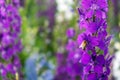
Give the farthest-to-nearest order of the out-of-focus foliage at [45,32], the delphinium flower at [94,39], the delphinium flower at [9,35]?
the out-of-focus foliage at [45,32] → the delphinium flower at [9,35] → the delphinium flower at [94,39]

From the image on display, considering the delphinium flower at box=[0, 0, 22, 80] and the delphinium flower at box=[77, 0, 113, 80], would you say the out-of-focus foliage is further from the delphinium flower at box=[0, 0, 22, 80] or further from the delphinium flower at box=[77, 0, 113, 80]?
the delphinium flower at box=[77, 0, 113, 80]

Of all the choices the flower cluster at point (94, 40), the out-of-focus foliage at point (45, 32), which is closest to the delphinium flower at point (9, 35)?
the out-of-focus foliage at point (45, 32)

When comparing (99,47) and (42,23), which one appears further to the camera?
(42,23)

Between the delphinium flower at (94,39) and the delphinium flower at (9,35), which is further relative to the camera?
the delphinium flower at (9,35)

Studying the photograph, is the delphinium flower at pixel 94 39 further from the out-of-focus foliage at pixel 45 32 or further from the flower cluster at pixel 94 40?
the out-of-focus foliage at pixel 45 32

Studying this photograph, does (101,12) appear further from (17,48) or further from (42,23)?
(42,23)

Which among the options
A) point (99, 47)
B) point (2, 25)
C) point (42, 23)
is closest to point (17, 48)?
point (2, 25)

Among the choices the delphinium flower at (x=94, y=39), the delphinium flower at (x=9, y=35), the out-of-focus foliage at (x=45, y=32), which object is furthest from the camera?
the out-of-focus foliage at (x=45, y=32)

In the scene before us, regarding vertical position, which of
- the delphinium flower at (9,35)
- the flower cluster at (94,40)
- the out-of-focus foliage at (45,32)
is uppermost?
the out-of-focus foliage at (45,32)
